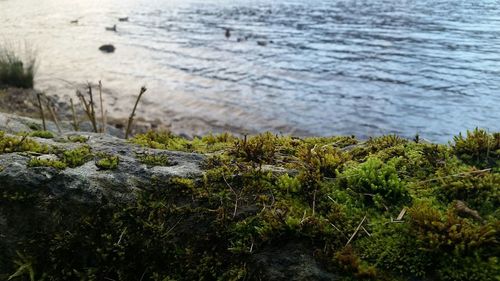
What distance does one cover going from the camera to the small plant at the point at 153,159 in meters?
3.08

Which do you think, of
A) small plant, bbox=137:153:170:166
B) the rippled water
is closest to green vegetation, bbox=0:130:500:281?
small plant, bbox=137:153:170:166

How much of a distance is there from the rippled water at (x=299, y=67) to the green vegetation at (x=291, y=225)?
682 cm

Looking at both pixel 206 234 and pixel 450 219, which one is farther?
pixel 206 234

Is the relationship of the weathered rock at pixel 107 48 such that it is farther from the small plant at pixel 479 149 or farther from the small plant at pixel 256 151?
the small plant at pixel 479 149

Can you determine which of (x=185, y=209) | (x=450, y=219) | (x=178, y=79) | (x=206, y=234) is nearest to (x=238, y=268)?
(x=206, y=234)

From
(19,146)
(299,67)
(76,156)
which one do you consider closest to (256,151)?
(76,156)

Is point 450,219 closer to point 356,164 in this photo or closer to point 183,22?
point 356,164

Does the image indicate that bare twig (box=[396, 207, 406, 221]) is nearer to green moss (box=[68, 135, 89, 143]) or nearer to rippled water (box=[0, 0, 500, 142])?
green moss (box=[68, 135, 89, 143])

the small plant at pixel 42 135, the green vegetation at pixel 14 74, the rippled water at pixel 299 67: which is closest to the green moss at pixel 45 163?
the small plant at pixel 42 135

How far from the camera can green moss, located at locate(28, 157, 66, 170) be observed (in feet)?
9.02

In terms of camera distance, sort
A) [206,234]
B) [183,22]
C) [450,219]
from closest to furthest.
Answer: [450,219] → [206,234] → [183,22]

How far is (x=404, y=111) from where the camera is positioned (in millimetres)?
13742

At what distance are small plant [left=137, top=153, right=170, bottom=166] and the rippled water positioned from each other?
A: 20.6ft

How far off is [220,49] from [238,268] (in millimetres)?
22944
